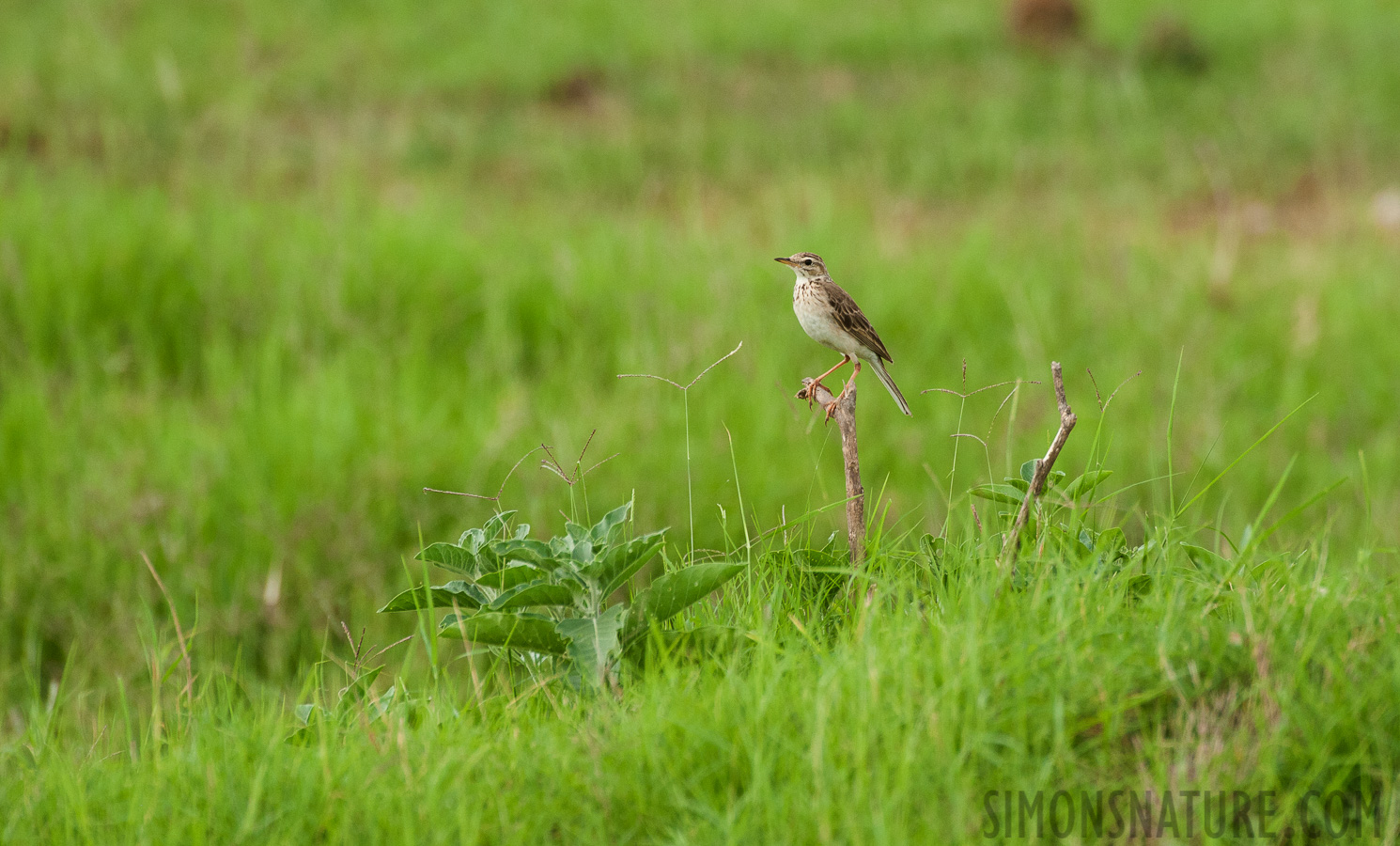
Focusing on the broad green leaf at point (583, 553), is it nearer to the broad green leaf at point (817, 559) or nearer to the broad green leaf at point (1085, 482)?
the broad green leaf at point (817, 559)

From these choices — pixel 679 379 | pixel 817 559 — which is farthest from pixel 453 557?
pixel 679 379

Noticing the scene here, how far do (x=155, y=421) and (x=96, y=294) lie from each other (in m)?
1.30

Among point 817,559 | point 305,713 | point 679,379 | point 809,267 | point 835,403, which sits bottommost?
point 679,379

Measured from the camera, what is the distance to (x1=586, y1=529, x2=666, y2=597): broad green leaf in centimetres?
211

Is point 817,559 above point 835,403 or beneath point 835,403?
beneath

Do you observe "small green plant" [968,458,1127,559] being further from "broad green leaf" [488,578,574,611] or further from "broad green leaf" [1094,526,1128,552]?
"broad green leaf" [488,578,574,611]

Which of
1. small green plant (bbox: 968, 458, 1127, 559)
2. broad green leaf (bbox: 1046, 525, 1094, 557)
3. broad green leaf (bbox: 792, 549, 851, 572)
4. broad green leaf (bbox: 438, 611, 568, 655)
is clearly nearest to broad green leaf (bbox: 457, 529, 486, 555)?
broad green leaf (bbox: 438, 611, 568, 655)

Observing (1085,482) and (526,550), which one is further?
(1085,482)

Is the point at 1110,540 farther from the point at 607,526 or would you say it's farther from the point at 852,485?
the point at 607,526

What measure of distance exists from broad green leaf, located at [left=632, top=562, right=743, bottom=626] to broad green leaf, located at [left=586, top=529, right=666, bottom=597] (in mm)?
55

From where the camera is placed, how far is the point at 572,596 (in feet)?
7.14

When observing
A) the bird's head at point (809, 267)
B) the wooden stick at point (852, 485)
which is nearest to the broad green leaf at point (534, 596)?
the wooden stick at point (852, 485)

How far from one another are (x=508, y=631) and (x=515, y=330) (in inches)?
195

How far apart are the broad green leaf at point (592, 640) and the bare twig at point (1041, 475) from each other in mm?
752
